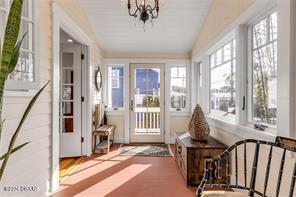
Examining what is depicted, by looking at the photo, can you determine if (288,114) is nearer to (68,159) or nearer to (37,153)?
(37,153)

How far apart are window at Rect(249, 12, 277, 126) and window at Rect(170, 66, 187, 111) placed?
303cm

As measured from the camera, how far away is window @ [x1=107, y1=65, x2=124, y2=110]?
560 cm

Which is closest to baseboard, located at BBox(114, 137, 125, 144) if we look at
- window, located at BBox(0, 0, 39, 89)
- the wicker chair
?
the wicker chair

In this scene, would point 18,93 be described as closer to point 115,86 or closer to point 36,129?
point 36,129

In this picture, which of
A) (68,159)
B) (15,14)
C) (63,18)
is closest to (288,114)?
(15,14)

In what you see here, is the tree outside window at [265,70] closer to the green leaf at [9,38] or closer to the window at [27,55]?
the green leaf at [9,38]

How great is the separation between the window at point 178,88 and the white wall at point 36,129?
3.22 m

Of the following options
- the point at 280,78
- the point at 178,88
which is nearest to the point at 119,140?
the point at 178,88

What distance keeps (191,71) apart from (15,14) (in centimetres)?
455

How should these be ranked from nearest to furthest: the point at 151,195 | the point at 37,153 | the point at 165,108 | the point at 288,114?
the point at 288,114 → the point at 37,153 → the point at 151,195 → the point at 165,108

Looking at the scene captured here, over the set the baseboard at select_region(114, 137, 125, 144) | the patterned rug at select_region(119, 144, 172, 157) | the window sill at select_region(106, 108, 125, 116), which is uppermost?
the window sill at select_region(106, 108, 125, 116)

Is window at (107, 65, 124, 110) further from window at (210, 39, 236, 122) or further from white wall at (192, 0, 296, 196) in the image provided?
white wall at (192, 0, 296, 196)

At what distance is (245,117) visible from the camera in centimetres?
262

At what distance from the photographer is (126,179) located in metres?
3.12
